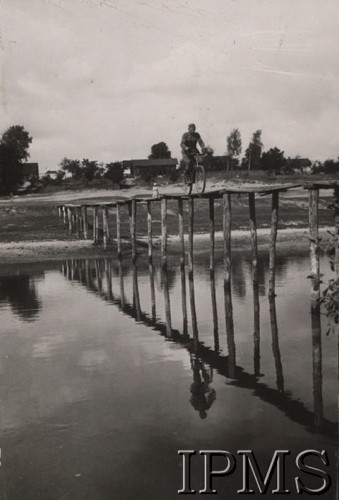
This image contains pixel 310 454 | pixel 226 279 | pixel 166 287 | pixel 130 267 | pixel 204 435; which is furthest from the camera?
pixel 130 267

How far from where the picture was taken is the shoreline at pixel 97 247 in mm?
29953

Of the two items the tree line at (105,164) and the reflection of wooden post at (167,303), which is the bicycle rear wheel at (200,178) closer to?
the reflection of wooden post at (167,303)

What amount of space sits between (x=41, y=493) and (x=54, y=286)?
1530cm

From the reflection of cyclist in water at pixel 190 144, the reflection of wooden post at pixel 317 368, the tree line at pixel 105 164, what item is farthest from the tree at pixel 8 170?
the reflection of wooden post at pixel 317 368

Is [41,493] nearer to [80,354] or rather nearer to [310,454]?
[310,454]

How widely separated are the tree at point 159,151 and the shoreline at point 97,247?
6651cm

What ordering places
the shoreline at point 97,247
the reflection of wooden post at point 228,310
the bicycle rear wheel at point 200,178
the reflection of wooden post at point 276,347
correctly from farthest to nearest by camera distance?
the shoreline at point 97,247 < the bicycle rear wheel at point 200,178 < the reflection of wooden post at point 228,310 < the reflection of wooden post at point 276,347

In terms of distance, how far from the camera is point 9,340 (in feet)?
40.8

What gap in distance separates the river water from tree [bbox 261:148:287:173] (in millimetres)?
63812

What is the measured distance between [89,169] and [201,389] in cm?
6337

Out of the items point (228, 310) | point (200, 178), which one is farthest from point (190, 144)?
point (228, 310)

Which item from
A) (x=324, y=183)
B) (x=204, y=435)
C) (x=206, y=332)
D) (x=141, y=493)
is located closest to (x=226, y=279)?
(x=206, y=332)

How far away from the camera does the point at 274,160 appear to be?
3095 inches

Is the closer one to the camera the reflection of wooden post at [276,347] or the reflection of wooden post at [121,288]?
the reflection of wooden post at [276,347]
